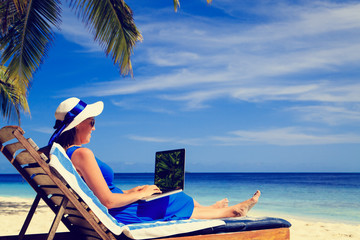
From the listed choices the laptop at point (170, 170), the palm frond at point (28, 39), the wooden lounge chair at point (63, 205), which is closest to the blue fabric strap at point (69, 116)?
the wooden lounge chair at point (63, 205)

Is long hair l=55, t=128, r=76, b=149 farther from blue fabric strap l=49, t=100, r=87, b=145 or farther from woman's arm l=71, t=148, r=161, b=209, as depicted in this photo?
woman's arm l=71, t=148, r=161, b=209

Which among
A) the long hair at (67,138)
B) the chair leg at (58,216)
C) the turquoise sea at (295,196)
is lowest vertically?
the turquoise sea at (295,196)

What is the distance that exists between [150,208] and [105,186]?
1.90ft

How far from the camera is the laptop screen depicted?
326 cm

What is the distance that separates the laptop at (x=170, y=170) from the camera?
325 centimetres

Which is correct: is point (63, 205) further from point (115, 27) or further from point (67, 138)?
point (115, 27)

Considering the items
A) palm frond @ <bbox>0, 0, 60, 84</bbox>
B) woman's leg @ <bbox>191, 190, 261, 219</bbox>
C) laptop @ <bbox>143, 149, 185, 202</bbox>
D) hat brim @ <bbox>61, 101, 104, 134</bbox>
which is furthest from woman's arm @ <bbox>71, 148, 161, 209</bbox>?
palm frond @ <bbox>0, 0, 60, 84</bbox>

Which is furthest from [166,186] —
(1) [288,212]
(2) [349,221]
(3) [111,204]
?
(1) [288,212]

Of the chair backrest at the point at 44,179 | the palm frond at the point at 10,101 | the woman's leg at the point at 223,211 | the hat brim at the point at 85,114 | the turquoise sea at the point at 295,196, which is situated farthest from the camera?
the turquoise sea at the point at 295,196

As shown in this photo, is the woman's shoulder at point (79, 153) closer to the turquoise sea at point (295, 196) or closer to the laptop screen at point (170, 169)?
the laptop screen at point (170, 169)

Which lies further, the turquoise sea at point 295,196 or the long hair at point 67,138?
the turquoise sea at point 295,196

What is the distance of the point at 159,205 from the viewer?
3.28 metres

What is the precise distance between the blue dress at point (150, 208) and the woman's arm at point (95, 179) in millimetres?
111

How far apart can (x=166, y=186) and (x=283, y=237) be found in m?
1.12
